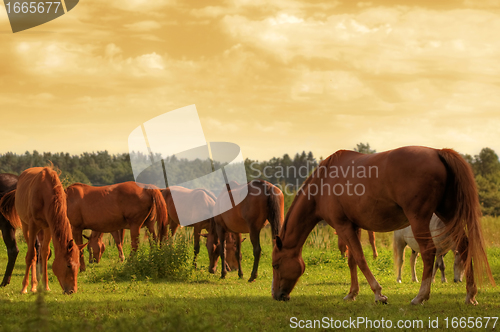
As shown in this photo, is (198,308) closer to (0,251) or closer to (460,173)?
(460,173)

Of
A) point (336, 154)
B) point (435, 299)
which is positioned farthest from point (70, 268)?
point (435, 299)

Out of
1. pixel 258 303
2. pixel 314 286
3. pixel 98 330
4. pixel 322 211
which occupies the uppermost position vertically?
pixel 322 211

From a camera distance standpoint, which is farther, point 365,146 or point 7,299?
point 365,146

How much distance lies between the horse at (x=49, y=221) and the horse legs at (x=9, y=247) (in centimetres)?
101

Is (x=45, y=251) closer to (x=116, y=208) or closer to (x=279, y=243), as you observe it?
(x=116, y=208)

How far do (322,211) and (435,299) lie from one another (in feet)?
7.28

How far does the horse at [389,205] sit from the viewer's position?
6.14 metres

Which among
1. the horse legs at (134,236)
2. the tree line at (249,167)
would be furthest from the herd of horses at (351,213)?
the tree line at (249,167)

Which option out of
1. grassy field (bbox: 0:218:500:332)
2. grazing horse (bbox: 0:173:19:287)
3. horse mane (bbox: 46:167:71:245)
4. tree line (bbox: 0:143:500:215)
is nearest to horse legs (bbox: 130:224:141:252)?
grassy field (bbox: 0:218:500:332)

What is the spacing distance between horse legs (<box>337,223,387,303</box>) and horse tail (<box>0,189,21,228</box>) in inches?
289

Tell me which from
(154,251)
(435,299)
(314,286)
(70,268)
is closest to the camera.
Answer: (435,299)

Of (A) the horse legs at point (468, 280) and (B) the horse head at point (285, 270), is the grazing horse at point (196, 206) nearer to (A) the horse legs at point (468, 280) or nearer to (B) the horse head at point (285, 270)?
(B) the horse head at point (285, 270)

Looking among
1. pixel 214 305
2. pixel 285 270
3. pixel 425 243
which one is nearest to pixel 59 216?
pixel 214 305

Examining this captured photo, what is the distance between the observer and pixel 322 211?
7402 millimetres
